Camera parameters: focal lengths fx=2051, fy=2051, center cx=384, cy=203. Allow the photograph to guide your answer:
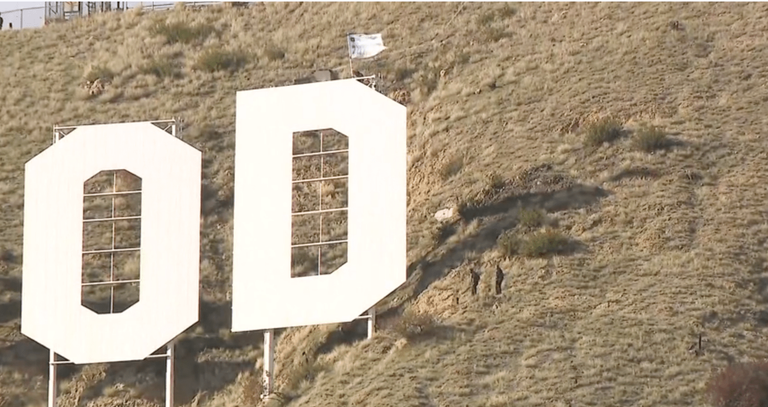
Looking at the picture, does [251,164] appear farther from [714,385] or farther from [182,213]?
[714,385]

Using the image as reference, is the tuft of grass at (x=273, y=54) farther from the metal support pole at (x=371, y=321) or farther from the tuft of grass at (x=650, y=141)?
the metal support pole at (x=371, y=321)

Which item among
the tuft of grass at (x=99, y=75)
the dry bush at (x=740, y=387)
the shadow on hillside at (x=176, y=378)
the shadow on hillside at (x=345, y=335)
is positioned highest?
the tuft of grass at (x=99, y=75)

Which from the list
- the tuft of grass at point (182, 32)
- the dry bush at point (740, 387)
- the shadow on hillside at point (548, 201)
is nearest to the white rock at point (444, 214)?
the shadow on hillside at point (548, 201)

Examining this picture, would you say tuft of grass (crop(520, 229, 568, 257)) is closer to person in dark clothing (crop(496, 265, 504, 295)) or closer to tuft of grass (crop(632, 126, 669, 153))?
person in dark clothing (crop(496, 265, 504, 295))

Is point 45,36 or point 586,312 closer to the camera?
point 586,312

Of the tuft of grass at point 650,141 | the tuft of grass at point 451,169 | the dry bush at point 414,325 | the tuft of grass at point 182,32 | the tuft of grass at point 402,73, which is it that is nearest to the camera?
the dry bush at point 414,325

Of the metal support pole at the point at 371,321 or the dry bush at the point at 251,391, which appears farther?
the dry bush at the point at 251,391

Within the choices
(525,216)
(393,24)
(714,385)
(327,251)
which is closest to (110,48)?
(393,24)
